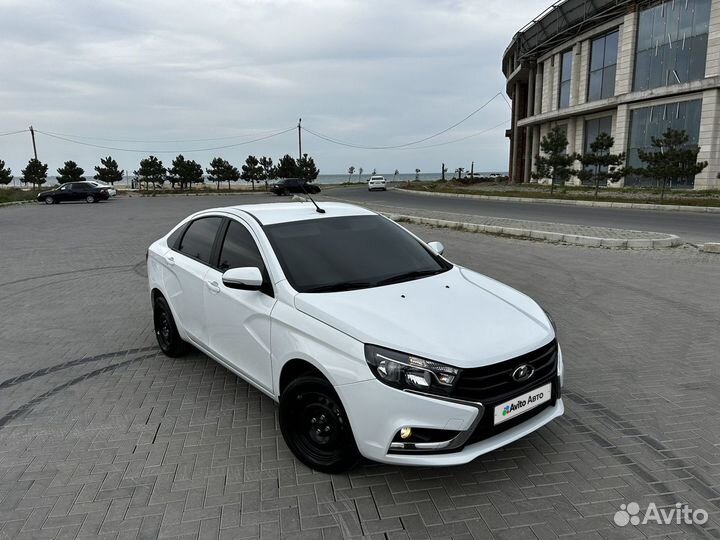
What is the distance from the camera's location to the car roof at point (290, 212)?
4227mm

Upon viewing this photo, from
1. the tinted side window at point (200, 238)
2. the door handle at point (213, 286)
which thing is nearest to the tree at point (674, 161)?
the tinted side window at point (200, 238)

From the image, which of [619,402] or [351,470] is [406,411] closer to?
[351,470]

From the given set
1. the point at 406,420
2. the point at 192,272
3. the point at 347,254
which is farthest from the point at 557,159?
the point at 406,420

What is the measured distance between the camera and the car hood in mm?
2863

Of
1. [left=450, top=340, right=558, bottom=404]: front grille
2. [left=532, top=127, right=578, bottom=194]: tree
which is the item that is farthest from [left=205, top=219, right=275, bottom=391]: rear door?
[left=532, top=127, right=578, bottom=194]: tree

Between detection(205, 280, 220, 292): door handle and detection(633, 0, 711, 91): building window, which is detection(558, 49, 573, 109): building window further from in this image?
detection(205, 280, 220, 292): door handle

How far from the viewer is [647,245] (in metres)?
11.5

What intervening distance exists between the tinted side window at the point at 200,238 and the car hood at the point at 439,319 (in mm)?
1524

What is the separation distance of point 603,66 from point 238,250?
40042 mm

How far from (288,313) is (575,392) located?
2621 millimetres

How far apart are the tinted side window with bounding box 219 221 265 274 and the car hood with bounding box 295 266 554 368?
73 cm

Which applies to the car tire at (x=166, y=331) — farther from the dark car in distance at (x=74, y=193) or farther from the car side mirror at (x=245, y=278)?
the dark car in distance at (x=74, y=193)

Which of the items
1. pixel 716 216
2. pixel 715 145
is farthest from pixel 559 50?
pixel 716 216

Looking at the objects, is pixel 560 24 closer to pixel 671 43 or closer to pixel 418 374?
pixel 671 43
